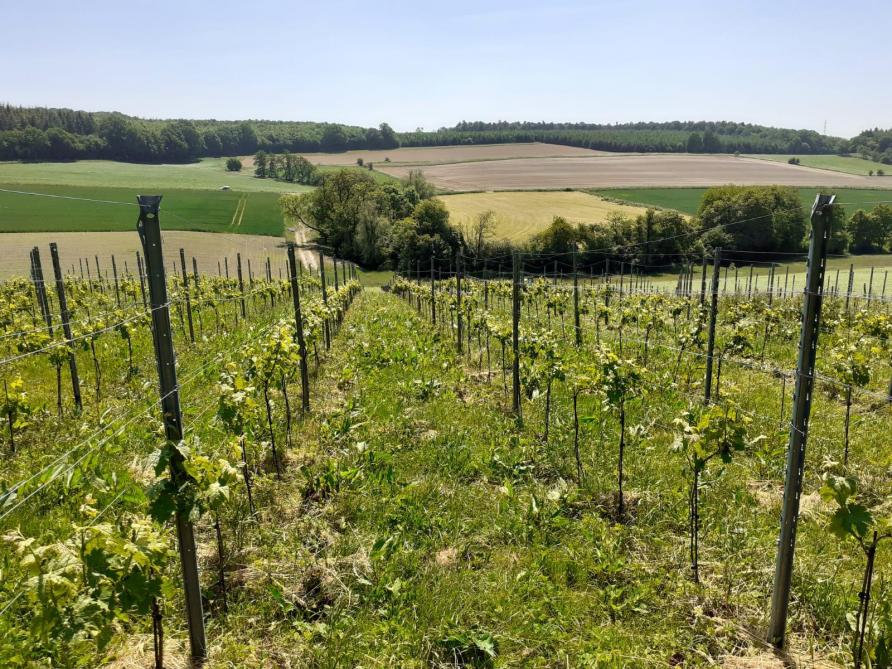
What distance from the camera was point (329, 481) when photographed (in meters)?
5.61

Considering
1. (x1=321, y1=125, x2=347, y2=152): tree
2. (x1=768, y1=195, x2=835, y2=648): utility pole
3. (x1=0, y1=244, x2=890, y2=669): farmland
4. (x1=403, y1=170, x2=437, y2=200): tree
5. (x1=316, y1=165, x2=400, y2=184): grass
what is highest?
(x1=321, y1=125, x2=347, y2=152): tree

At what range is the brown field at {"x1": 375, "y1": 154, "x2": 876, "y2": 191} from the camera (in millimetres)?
72875

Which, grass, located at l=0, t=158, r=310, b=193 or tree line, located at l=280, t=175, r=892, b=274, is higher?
grass, located at l=0, t=158, r=310, b=193

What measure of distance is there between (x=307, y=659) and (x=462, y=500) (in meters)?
2.40

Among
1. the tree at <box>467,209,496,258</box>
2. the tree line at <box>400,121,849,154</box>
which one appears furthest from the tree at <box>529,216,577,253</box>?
the tree line at <box>400,121,849,154</box>

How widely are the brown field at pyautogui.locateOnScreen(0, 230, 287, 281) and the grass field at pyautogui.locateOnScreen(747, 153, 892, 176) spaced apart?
82732 mm

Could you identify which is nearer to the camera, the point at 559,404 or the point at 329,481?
the point at 329,481

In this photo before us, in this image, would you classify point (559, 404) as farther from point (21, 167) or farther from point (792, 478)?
point (21, 167)

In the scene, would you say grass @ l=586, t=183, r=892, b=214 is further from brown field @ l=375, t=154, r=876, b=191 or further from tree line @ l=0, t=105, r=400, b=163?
tree line @ l=0, t=105, r=400, b=163

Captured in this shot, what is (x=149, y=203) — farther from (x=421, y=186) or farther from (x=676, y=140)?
(x=676, y=140)

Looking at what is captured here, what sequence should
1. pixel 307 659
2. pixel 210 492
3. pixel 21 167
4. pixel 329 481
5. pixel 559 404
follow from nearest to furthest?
pixel 210 492 → pixel 307 659 → pixel 329 481 → pixel 559 404 → pixel 21 167

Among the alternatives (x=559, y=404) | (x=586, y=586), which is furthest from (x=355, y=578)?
(x=559, y=404)

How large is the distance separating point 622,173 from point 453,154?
37.2 meters

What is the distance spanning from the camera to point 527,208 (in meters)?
61.0
